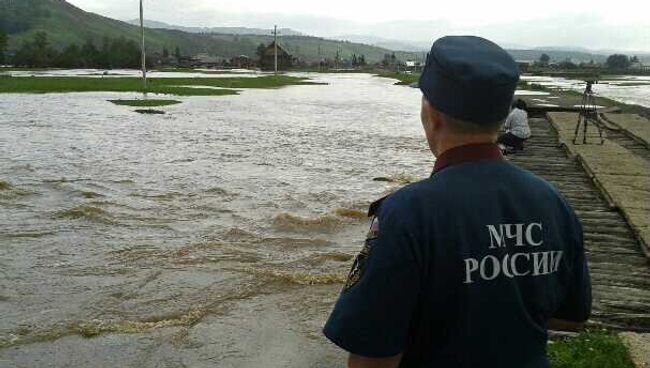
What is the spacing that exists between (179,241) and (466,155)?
920 centimetres

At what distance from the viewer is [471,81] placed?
6.49ft

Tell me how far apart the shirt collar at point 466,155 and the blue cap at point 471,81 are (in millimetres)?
80

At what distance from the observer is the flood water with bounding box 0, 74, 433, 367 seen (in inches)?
275

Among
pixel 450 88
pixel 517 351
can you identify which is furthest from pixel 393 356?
pixel 450 88

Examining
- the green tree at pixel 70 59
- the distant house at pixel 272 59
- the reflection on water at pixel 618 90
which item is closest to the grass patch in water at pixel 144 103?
the reflection on water at pixel 618 90

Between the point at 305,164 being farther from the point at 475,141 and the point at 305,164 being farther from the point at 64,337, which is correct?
the point at 475,141

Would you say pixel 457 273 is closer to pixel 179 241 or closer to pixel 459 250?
pixel 459 250

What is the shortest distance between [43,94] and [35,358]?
4068 cm

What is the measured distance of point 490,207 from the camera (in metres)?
1.99

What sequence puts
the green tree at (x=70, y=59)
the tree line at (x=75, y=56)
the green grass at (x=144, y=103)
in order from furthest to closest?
the green tree at (x=70, y=59)
the tree line at (x=75, y=56)
the green grass at (x=144, y=103)

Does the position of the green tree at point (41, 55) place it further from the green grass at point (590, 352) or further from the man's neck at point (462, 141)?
the man's neck at point (462, 141)

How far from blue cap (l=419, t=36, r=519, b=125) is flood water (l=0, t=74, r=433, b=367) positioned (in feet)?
16.2

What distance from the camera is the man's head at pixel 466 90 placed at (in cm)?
199

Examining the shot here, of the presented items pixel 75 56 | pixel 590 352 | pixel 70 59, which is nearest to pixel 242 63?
pixel 75 56
